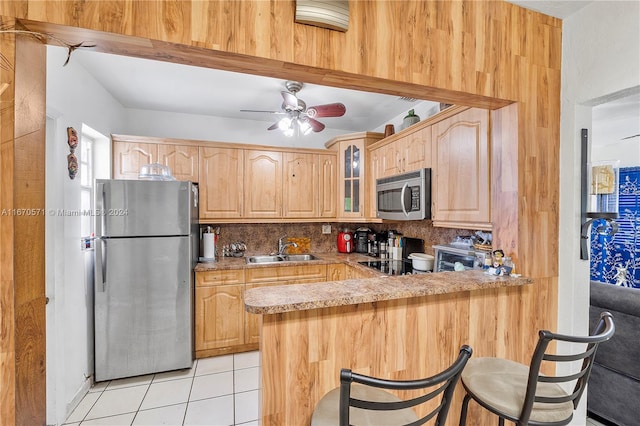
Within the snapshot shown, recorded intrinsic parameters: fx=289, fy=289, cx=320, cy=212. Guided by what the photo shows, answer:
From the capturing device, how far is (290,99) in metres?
2.47

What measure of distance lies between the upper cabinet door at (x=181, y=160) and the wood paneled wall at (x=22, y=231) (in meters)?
2.11

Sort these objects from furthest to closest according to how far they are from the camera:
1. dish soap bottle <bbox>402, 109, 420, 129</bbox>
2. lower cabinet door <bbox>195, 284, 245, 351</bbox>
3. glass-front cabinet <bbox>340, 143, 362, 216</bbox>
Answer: glass-front cabinet <bbox>340, 143, 362, 216</bbox> → lower cabinet door <bbox>195, 284, 245, 351</bbox> → dish soap bottle <bbox>402, 109, 420, 129</bbox>

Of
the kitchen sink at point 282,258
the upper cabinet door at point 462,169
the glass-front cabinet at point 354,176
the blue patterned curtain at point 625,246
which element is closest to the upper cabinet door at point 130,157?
the kitchen sink at point 282,258

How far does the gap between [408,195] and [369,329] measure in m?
1.46

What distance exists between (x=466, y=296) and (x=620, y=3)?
5.40ft

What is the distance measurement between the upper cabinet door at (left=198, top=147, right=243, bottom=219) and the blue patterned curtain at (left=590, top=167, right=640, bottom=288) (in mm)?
4489

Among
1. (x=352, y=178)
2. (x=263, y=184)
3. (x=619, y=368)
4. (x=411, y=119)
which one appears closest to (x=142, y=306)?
(x=263, y=184)

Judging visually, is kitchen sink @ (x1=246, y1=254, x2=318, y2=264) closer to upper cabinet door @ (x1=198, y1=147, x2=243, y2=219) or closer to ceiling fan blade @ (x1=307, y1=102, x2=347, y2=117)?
upper cabinet door @ (x1=198, y1=147, x2=243, y2=219)

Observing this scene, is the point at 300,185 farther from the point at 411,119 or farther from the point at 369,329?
the point at 369,329

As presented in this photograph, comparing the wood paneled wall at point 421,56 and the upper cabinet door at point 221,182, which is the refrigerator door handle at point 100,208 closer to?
the upper cabinet door at point 221,182

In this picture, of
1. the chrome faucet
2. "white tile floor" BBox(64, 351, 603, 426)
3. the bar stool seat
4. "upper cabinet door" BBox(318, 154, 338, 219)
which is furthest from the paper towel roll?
the bar stool seat

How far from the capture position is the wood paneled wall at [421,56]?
102 centimetres

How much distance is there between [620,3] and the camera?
1.43 meters

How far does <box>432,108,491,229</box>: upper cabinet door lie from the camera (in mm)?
1889
